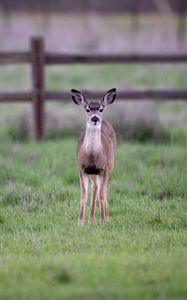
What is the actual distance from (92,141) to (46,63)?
225 inches

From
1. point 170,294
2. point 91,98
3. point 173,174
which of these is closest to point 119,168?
point 173,174

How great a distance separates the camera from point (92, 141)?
8281 millimetres

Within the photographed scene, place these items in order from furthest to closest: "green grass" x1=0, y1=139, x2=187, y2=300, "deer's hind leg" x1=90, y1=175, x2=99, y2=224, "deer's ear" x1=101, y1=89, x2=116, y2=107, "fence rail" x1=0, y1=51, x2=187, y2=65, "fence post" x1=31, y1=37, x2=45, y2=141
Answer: "fence rail" x1=0, y1=51, x2=187, y2=65, "fence post" x1=31, y1=37, x2=45, y2=141, "deer's ear" x1=101, y1=89, x2=116, y2=107, "deer's hind leg" x1=90, y1=175, x2=99, y2=224, "green grass" x1=0, y1=139, x2=187, y2=300

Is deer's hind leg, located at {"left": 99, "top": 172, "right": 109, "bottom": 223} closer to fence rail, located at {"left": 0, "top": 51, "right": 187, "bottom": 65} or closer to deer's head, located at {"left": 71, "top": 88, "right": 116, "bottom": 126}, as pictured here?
deer's head, located at {"left": 71, "top": 88, "right": 116, "bottom": 126}

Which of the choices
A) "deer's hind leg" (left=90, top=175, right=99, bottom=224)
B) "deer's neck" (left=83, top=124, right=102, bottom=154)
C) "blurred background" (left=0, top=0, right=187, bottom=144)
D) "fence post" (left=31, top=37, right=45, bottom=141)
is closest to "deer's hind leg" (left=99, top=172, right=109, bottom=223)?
"deer's hind leg" (left=90, top=175, right=99, bottom=224)

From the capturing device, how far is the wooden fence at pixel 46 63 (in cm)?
1339

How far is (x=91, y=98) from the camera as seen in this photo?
44.0 ft

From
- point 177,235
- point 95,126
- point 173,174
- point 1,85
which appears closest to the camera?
point 177,235

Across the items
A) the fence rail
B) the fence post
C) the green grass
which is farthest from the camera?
the fence rail

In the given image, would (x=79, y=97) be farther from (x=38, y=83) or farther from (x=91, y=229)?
(x=38, y=83)

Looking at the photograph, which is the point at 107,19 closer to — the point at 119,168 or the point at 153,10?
the point at 153,10

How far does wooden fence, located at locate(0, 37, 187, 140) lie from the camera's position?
13.4 metres

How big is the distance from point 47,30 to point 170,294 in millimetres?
25703

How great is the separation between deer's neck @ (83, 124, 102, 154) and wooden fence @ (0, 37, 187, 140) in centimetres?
503
